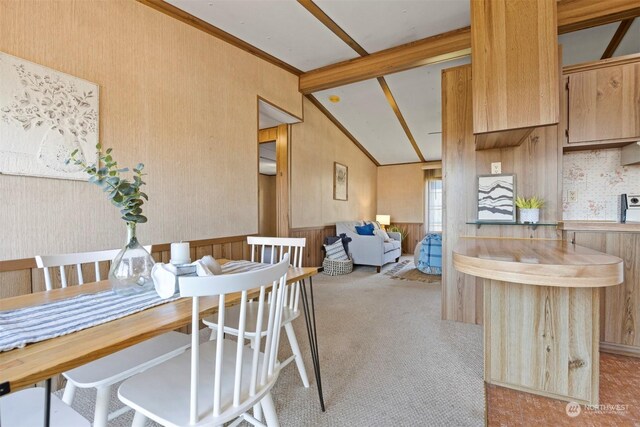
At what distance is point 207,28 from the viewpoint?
267cm

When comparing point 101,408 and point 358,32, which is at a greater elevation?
point 358,32

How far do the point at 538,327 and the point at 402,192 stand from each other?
650 cm

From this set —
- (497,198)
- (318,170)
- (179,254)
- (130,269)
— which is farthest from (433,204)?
(130,269)

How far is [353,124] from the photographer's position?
5664 mm

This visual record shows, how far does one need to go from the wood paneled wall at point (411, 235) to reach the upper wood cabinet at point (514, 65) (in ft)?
19.7

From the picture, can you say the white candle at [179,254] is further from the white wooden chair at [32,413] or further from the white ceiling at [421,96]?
the white ceiling at [421,96]

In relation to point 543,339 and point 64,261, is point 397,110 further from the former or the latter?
point 64,261

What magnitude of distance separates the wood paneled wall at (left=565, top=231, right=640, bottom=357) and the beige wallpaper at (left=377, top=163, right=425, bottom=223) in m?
5.61

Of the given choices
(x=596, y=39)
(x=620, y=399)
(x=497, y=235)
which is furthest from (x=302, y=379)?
(x=596, y=39)

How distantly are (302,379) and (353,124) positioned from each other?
188 inches

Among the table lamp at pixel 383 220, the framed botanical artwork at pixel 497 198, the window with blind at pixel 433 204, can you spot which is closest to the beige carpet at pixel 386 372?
the framed botanical artwork at pixel 497 198

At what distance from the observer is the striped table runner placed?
819 mm

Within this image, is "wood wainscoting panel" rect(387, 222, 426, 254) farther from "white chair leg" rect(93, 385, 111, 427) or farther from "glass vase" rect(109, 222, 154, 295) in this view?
"white chair leg" rect(93, 385, 111, 427)

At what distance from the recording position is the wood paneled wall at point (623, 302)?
2084mm
